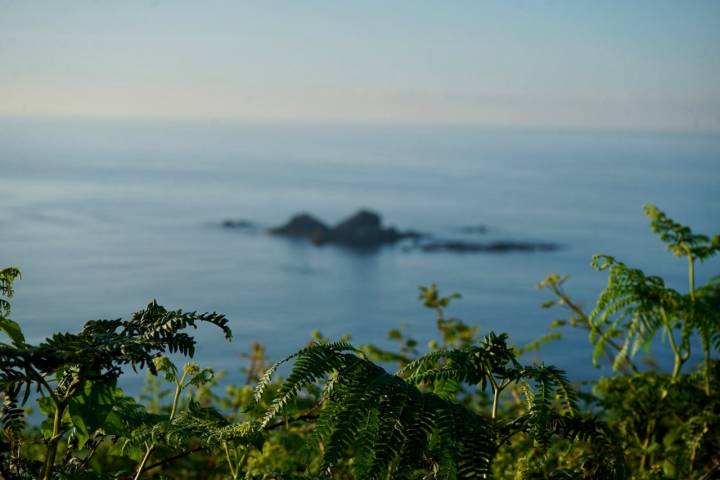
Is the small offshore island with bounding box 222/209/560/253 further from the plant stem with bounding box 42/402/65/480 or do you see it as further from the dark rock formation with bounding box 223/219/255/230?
the plant stem with bounding box 42/402/65/480

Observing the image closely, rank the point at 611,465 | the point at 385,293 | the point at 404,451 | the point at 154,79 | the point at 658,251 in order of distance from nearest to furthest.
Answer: the point at 404,451
the point at 611,465
the point at 385,293
the point at 658,251
the point at 154,79

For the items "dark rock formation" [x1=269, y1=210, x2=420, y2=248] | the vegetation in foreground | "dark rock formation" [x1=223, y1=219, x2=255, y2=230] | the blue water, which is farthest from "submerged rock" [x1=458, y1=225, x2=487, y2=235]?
the vegetation in foreground

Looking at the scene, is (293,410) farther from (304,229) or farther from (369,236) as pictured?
(304,229)

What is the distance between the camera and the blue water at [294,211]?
22.8 feet

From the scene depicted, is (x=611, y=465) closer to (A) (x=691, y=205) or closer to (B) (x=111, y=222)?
(B) (x=111, y=222)

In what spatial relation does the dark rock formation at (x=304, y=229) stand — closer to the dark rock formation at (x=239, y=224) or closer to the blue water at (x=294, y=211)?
the blue water at (x=294, y=211)

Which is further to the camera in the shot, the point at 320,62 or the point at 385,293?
the point at 320,62

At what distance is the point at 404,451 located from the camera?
3.73 ft

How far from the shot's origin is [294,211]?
49.1 feet

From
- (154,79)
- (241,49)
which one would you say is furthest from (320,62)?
(154,79)

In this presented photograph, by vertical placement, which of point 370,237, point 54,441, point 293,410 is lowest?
point 370,237

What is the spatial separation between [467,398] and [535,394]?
1.77 metres

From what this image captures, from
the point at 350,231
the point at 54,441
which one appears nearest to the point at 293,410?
the point at 54,441

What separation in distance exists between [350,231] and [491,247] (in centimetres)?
236
